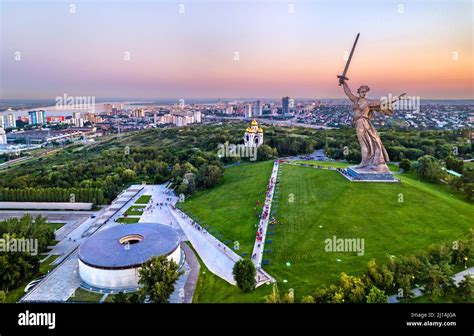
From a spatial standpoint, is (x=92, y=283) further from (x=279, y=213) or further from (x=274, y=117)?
(x=274, y=117)

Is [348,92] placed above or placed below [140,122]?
above

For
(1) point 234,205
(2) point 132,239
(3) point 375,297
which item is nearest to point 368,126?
(1) point 234,205

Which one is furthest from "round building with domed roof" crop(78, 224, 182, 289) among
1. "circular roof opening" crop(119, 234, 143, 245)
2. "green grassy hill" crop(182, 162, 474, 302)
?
"green grassy hill" crop(182, 162, 474, 302)

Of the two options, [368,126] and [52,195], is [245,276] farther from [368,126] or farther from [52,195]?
[52,195]

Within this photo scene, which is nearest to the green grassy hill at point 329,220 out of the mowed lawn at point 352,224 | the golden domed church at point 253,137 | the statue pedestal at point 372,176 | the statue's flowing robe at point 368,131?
the mowed lawn at point 352,224

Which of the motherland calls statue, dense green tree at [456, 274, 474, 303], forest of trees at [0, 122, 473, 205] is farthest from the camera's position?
forest of trees at [0, 122, 473, 205]

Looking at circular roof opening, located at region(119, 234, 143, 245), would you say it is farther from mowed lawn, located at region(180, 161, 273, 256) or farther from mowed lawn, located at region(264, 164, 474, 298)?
mowed lawn, located at region(264, 164, 474, 298)
